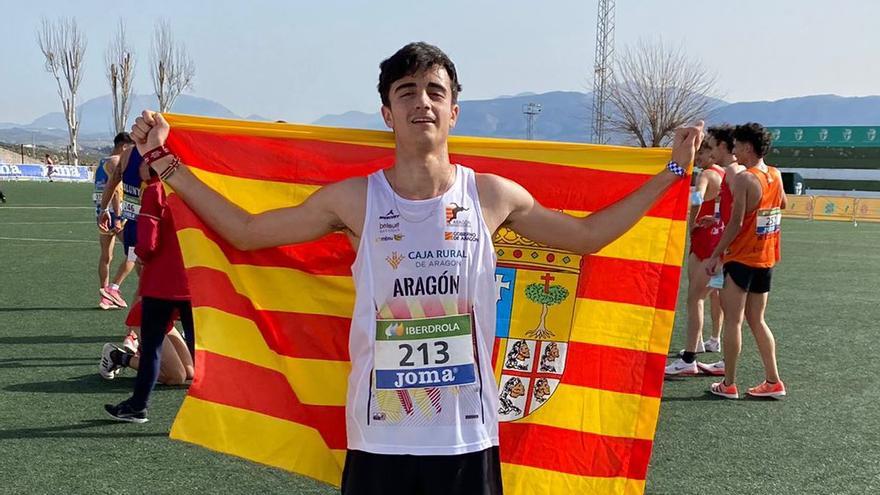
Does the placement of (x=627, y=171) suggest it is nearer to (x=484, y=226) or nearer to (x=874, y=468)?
(x=484, y=226)

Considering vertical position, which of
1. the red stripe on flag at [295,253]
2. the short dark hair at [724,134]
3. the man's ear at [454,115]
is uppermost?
the short dark hair at [724,134]

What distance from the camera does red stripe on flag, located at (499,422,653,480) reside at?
12.7ft

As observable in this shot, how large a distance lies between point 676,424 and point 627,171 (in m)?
3.03

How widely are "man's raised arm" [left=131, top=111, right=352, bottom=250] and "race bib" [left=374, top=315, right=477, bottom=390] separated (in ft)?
1.60

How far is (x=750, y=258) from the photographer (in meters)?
7.05

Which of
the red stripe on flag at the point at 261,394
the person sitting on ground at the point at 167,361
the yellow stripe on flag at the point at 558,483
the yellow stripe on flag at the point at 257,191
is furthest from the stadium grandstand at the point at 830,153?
the red stripe on flag at the point at 261,394

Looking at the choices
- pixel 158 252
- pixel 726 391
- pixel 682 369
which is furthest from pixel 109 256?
pixel 726 391

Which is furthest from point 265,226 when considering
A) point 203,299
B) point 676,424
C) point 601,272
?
point 676,424

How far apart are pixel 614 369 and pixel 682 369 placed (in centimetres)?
428

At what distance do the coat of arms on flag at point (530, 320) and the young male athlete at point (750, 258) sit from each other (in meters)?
3.62

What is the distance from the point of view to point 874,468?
5.44m

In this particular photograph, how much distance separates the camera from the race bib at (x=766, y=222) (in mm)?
7078

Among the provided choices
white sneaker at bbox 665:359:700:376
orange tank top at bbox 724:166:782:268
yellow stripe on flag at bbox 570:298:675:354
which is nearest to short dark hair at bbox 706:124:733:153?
orange tank top at bbox 724:166:782:268

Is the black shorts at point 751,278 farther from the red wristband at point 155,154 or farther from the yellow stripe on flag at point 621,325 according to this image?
the red wristband at point 155,154
